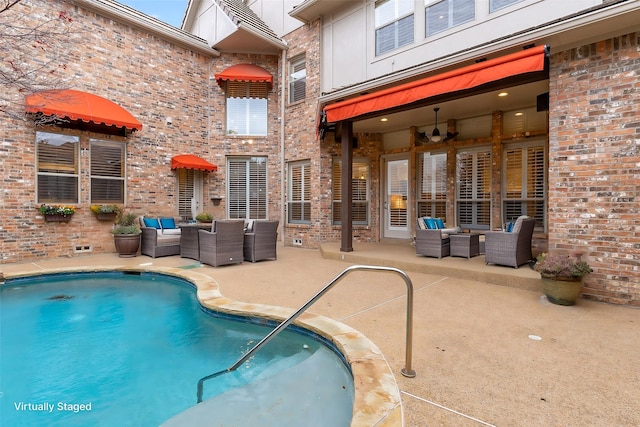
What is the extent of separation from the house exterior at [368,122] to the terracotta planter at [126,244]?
0.94m

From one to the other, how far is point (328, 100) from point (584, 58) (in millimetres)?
4466

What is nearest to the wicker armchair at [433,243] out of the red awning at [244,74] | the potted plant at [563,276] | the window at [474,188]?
the window at [474,188]

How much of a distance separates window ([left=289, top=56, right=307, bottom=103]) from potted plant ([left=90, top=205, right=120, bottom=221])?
19.5 feet

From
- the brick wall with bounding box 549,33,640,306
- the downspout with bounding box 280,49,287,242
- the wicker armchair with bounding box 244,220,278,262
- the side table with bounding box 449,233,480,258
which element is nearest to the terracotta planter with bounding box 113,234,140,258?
the wicker armchair with bounding box 244,220,278,262

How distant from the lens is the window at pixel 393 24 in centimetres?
705

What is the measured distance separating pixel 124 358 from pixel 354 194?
24.3 ft

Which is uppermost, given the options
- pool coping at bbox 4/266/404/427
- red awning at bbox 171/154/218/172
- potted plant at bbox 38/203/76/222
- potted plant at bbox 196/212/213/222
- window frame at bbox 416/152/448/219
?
red awning at bbox 171/154/218/172

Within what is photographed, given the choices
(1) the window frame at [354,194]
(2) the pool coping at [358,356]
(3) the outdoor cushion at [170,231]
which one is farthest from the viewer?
(1) the window frame at [354,194]

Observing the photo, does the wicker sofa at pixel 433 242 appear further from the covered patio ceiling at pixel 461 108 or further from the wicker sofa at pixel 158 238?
the wicker sofa at pixel 158 238

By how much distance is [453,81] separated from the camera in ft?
15.6

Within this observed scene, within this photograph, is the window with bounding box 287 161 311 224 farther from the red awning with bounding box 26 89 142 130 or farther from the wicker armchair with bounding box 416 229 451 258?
the red awning with bounding box 26 89 142 130

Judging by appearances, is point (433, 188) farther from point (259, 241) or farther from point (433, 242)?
point (259, 241)

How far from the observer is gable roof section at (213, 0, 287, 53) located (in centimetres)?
912

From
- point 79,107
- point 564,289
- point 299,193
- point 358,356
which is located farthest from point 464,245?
point 79,107
